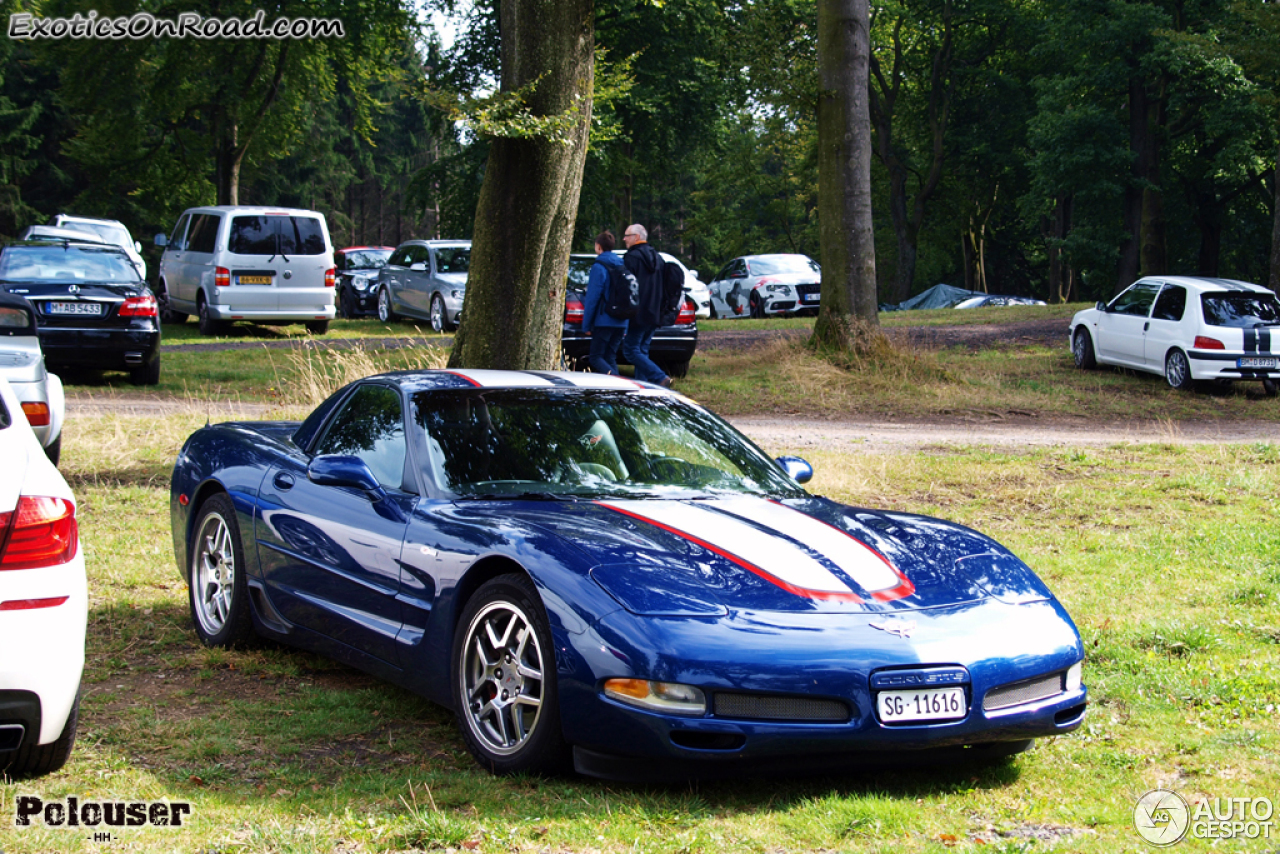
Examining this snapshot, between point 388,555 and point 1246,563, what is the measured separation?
541 cm

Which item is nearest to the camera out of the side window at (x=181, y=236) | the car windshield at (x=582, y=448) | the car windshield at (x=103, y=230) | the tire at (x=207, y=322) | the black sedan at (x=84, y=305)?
the car windshield at (x=582, y=448)

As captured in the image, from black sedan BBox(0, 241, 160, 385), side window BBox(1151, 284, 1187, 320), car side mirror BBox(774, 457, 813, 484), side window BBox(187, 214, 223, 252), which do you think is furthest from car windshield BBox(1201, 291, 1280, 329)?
side window BBox(187, 214, 223, 252)

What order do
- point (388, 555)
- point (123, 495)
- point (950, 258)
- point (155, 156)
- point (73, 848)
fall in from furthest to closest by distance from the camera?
point (950, 258) < point (155, 156) < point (123, 495) < point (388, 555) < point (73, 848)

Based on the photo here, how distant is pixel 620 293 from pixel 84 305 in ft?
21.7

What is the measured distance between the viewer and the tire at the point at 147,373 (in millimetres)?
16094

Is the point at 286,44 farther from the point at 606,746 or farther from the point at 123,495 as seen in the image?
the point at 606,746

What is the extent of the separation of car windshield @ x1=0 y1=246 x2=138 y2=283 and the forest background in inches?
249

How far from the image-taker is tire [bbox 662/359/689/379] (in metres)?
18.1

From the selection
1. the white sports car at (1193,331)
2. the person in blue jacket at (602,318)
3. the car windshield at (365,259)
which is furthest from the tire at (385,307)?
the white sports car at (1193,331)

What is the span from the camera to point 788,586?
4.22 m

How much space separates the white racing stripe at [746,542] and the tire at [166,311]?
2045 centimetres

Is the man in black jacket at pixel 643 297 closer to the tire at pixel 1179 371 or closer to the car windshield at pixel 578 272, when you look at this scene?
the car windshield at pixel 578 272

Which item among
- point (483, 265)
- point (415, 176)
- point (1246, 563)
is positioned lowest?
point (1246, 563)

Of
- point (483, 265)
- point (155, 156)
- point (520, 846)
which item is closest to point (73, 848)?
point (520, 846)
